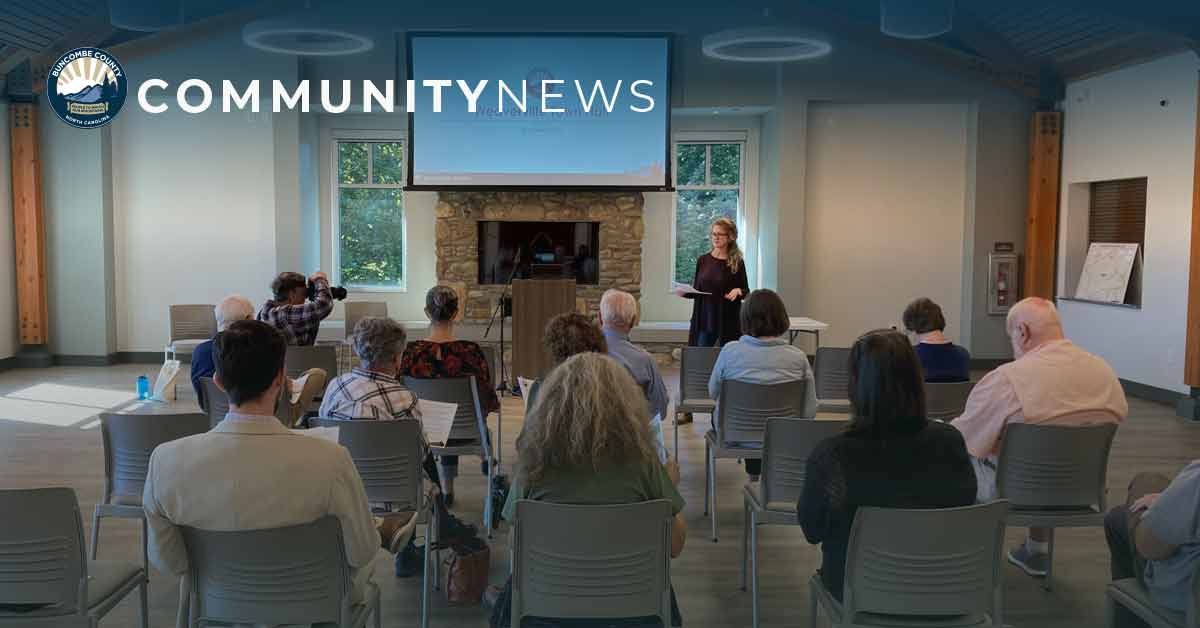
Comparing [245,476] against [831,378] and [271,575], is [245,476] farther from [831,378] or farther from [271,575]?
[831,378]

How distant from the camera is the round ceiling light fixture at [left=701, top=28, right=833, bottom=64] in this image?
9734 mm

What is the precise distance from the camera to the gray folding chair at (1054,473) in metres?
3.50

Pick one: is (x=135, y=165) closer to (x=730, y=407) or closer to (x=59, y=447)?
(x=59, y=447)

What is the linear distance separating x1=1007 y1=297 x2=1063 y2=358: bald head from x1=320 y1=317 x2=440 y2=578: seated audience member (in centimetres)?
247

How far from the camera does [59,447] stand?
265 inches

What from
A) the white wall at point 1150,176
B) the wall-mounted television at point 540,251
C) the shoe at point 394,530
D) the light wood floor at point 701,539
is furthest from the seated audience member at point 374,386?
the wall-mounted television at point 540,251

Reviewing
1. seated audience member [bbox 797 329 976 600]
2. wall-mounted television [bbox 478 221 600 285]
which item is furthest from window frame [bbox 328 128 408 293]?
seated audience member [bbox 797 329 976 600]

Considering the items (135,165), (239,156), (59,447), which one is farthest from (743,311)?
(135,165)

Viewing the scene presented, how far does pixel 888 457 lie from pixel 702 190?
10.00m

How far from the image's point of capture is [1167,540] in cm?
246

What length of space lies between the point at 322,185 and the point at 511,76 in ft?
10.9

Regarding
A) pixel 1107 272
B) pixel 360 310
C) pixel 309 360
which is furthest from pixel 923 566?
pixel 1107 272

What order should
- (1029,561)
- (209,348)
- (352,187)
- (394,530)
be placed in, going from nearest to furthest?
(394,530) < (1029,561) < (209,348) < (352,187)

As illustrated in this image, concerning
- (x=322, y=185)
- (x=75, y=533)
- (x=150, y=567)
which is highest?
(x=322, y=185)
